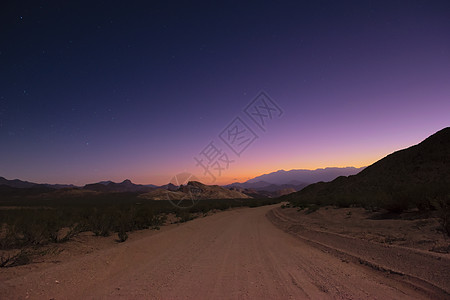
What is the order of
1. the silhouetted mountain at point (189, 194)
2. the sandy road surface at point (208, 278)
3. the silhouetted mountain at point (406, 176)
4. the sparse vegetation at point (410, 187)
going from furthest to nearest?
1. the silhouetted mountain at point (189, 194)
2. the silhouetted mountain at point (406, 176)
3. the sparse vegetation at point (410, 187)
4. the sandy road surface at point (208, 278)

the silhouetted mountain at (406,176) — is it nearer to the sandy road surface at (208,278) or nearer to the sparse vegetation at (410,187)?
the sparse vegetation at (410,187)

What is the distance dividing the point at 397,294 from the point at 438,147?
148 feet

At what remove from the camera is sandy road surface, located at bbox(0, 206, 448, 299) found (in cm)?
407

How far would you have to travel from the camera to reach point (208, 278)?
494cm

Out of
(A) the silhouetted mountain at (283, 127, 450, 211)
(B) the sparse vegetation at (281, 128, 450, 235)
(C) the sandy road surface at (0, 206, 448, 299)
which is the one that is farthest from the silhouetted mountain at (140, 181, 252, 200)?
(C) the sandy road surface at (0, 206, 448, 299)

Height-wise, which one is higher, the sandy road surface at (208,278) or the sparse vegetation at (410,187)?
the sparse vegetation at (410,187)

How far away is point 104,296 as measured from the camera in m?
4.16

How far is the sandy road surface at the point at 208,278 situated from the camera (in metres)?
4.07

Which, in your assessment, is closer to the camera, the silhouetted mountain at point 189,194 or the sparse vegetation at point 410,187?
the sparse vegetation at point 410,187

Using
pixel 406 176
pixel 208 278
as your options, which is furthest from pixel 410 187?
pixel 406 176

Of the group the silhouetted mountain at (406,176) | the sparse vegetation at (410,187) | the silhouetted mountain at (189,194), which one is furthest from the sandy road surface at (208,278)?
the silhouetted mountain at (189,194)

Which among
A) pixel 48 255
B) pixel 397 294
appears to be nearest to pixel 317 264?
pixel 397 294

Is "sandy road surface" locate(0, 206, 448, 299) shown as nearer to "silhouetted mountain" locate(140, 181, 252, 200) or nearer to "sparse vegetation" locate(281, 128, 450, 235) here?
"sparse vegetation" locate(281, 128, 450, 235)

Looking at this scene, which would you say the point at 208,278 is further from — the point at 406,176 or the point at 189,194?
the point at 189,194
